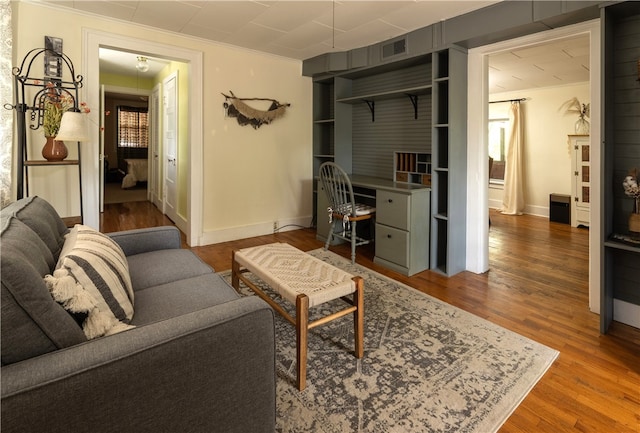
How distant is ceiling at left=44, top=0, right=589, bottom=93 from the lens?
297cm

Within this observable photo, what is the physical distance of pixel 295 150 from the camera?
496 cm

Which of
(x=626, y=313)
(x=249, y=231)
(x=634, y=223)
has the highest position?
(x=634, y=223)

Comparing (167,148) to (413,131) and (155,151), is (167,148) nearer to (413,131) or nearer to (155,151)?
(155,151)

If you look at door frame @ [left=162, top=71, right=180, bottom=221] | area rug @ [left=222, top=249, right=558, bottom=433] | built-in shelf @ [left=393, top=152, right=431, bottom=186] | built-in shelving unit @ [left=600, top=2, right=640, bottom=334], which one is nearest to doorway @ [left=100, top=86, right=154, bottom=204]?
door frame @ [left=162, top=71, right=180, bottom=221]

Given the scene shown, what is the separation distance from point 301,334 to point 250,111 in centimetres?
341

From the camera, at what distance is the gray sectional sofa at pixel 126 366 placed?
849mm

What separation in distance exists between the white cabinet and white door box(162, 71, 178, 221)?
20.0 ft

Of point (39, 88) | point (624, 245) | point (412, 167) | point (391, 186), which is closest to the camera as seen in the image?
point (624, 245)

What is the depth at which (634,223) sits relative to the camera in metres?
2.18

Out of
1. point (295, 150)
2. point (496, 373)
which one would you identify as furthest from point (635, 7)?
point (295, 150)

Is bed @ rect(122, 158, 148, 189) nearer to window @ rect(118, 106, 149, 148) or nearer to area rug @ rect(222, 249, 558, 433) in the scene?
window @ rect(118, 106, 149, 148)

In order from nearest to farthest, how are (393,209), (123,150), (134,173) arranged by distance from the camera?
(393,209) → (134,173) → (123,150)

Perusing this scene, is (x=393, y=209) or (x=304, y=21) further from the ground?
(x=304, y=21)

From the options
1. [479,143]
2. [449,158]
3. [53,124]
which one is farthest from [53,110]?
[479,143]
